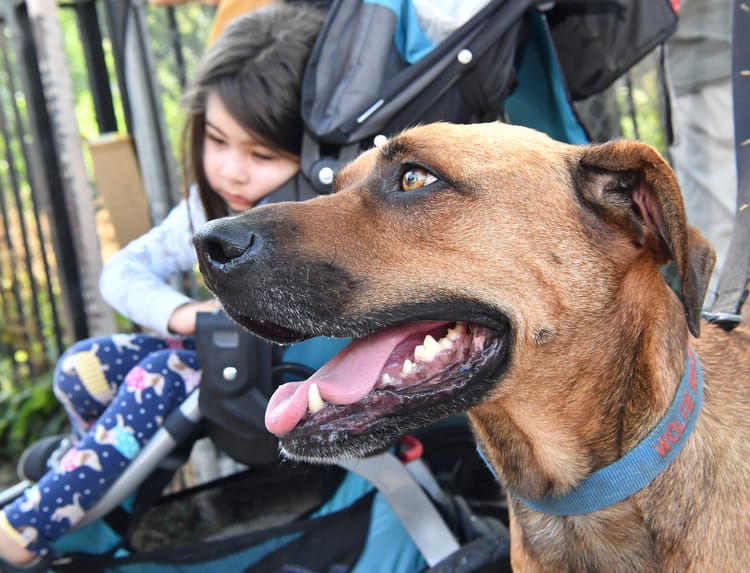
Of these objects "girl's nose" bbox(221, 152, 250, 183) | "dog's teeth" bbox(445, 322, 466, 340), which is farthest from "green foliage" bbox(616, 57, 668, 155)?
"dog's teeth" bbox(445, 322, 466, 340)

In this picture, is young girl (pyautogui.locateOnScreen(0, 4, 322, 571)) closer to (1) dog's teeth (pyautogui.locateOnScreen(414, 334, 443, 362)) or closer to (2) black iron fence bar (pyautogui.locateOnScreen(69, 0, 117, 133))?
(1) dog's teeth (pyautogui.locateOnScreen(414, 334, 443, 362))

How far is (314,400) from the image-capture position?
1775 mm

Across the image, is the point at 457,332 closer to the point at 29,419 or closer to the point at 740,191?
the point at 740,191

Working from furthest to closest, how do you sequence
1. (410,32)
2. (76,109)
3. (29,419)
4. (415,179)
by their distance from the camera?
(29,419) → (76,109) → (410,32) → (415,179)

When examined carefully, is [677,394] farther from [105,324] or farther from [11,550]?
[105,324]

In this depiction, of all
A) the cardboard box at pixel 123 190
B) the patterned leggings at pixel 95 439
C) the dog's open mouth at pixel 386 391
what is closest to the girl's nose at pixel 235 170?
the patterned leggings at pixel 95 439

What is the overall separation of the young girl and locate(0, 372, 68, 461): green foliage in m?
2.40

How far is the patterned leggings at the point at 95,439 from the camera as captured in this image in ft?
7.97

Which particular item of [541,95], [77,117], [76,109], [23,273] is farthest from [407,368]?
[23,273]

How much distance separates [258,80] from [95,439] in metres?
1.41

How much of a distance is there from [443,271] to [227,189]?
57.9 inches

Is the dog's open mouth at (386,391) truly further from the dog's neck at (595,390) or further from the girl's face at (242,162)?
the girl's face at (242,162)

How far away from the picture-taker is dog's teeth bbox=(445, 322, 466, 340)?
1837 mm

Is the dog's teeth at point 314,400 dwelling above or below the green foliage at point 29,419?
above
